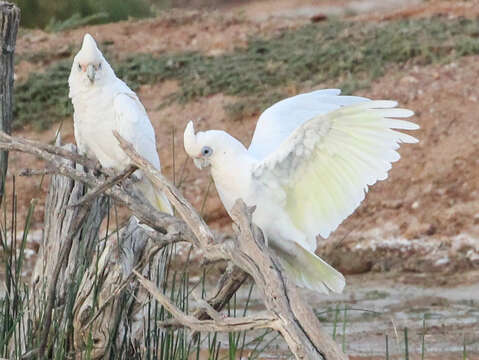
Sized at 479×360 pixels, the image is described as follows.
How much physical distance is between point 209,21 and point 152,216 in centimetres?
843

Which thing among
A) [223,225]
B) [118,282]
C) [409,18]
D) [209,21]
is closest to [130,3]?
[209,21]

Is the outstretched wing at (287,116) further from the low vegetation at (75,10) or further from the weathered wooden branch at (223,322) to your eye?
the low vegetation at (75,10)

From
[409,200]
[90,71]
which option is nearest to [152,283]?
[90,71]

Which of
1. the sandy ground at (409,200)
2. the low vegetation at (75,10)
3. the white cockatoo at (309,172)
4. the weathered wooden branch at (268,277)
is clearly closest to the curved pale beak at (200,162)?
the white cockatoo at (309,172)

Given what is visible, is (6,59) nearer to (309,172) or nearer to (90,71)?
(90,71)

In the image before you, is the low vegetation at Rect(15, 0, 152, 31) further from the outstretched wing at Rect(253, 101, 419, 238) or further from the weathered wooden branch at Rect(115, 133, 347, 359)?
the weathered wooden branch at Rect(115, 133, 347, 359)

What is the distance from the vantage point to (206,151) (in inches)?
162

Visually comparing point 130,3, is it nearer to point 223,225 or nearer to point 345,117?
point 223,225

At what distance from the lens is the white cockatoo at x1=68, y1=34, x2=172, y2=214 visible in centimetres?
527

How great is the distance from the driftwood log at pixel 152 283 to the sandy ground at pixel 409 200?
267 centimetres

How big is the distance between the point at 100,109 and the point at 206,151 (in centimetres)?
137

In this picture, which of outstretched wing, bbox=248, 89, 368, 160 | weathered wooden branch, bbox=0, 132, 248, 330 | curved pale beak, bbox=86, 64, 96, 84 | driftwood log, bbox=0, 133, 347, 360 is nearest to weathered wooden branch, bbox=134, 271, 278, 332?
driftwood log, bbox=0, 133, 347, 360

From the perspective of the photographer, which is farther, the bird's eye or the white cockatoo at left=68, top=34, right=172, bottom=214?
the white cockatoo at left=68, top=34, right=172, bottom=214

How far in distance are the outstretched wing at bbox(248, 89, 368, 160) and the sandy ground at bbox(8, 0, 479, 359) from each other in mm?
2202
